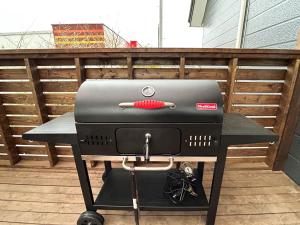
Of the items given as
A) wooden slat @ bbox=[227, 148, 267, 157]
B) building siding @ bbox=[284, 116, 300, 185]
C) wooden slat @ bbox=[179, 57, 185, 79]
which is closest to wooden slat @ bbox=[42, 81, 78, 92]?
wooden slat @ bbox=[179, 57, 185, 79]

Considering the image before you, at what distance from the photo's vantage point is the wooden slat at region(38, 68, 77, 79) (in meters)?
1.79

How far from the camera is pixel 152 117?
3.05 feet

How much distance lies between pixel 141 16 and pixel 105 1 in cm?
105

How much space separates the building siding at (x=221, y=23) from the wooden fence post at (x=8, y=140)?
343 cm

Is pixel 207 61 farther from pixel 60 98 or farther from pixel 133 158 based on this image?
pixel 60 98

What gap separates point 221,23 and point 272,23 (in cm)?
168

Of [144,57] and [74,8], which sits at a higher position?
[74,8]

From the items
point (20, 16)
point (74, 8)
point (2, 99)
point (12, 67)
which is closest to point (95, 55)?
point (12, 67)

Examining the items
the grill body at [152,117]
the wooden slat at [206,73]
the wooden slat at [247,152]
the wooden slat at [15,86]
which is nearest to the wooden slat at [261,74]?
the wooden slat at [206,73]

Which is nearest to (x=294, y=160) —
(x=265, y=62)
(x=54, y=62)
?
(x=265, y=62)

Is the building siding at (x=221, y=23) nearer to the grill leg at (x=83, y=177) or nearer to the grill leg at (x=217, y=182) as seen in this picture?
the grill leg at (x=217, y=182)

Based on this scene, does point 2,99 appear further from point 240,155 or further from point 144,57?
point 240,155

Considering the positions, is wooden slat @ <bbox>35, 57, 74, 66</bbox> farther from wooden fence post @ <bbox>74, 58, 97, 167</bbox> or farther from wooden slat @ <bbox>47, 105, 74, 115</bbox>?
wooden slat @ <bbox>47, 105, 74, 115</bbox>

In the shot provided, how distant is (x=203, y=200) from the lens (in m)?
1.29
